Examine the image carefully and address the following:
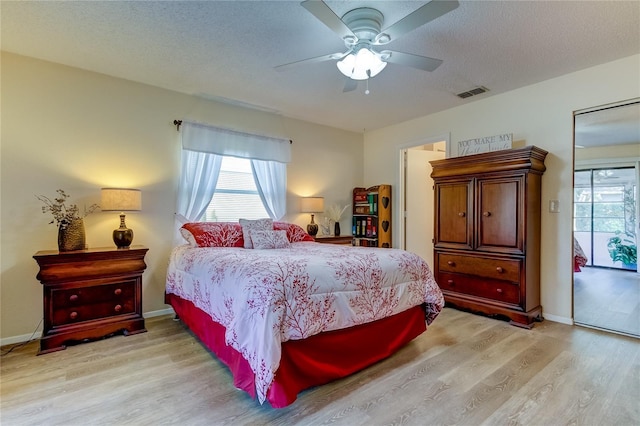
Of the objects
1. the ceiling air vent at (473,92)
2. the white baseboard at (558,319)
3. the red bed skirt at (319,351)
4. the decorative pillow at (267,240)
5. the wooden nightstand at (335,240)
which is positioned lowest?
the white baseboard at (558,319)

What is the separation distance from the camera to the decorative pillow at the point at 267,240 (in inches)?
128

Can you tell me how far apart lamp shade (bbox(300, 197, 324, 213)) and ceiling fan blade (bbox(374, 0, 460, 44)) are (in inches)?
106

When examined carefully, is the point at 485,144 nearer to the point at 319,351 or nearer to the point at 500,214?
the point at 500,214

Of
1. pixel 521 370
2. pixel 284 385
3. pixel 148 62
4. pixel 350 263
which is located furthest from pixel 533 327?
pixel 148 62

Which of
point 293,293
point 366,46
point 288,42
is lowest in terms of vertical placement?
point 293,293

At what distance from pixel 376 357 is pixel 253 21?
2.72 m

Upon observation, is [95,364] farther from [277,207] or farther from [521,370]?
[521,370]

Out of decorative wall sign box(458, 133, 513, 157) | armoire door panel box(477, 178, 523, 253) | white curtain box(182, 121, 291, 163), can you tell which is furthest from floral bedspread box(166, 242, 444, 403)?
decorative wall sign box(458, 133, 513, 157)

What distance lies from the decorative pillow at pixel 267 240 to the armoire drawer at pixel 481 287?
2062 mm

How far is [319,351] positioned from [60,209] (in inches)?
110

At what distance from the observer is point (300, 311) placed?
6.11ft

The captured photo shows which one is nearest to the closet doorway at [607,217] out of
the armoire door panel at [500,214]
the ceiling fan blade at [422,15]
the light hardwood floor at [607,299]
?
the light hardwood floor at [607,299]

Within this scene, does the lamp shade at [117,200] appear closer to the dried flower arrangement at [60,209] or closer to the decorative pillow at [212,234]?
the dried flower arrangement at [60,209]

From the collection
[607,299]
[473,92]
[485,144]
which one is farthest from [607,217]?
[473,92]
